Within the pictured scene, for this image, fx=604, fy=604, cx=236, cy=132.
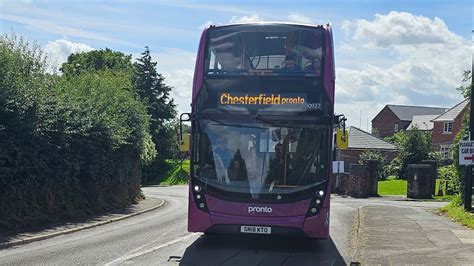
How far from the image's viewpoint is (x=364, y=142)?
241ft

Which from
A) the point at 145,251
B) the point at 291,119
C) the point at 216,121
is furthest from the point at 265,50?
the point at 145,251

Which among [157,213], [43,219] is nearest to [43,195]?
[43,219]

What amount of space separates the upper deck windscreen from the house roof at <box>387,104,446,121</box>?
95.6 meters

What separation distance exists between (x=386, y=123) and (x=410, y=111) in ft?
16.3

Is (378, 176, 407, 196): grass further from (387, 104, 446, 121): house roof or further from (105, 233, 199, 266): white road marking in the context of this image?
(387, 104, 446, 121): house roof

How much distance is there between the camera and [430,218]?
19266 millimetres

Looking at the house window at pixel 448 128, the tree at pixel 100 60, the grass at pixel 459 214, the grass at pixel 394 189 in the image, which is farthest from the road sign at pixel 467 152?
the house window at pixel 448 128

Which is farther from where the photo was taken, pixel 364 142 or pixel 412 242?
pixel 364 142

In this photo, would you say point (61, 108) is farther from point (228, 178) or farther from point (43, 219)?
point (228, 178)

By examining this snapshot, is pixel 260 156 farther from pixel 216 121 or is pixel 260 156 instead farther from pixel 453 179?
pixel 453 179

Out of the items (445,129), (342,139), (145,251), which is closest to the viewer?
(145,251)

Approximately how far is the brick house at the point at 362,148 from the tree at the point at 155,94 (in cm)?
2073

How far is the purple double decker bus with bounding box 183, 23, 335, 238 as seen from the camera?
38.0 ft

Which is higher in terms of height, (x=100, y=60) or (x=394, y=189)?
(x=100, y=60)
